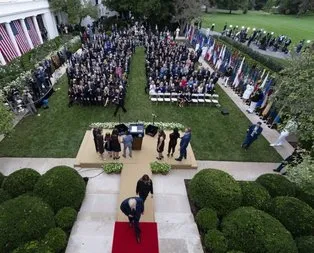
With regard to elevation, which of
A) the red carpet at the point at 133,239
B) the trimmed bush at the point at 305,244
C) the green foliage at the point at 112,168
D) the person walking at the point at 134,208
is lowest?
the green foliage at the point at 112,168

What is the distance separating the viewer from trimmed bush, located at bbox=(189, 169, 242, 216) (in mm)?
9031

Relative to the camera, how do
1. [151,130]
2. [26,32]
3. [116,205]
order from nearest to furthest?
1. [116,205]
2. [151,130]
3. [26,32]

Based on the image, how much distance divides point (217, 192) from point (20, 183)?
7019 millimetres

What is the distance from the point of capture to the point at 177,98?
18.1m

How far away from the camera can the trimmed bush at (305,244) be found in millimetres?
7637

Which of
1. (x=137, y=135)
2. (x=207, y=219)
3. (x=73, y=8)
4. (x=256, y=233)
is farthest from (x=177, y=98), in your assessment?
(x=73, y=8)

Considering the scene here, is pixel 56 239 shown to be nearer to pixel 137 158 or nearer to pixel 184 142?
pixel 137 158

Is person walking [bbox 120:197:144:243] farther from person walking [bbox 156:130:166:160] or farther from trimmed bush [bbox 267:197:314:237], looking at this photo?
trimmed bush [bbox 267:197:314:237]

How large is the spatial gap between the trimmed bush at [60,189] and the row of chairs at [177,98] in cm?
998

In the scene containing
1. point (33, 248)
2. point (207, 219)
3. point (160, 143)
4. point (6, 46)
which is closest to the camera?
point (33, 248)

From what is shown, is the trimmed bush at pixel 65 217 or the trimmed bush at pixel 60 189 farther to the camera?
the trimmed bush at pixel 60 189

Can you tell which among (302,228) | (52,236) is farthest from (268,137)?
(52,236)

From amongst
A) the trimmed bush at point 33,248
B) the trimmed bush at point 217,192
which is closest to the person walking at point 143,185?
the trimmed bush at point 217,192

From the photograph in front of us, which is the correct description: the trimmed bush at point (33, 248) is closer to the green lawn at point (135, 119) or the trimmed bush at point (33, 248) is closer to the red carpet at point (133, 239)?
the red carpet at point (133, 239)
